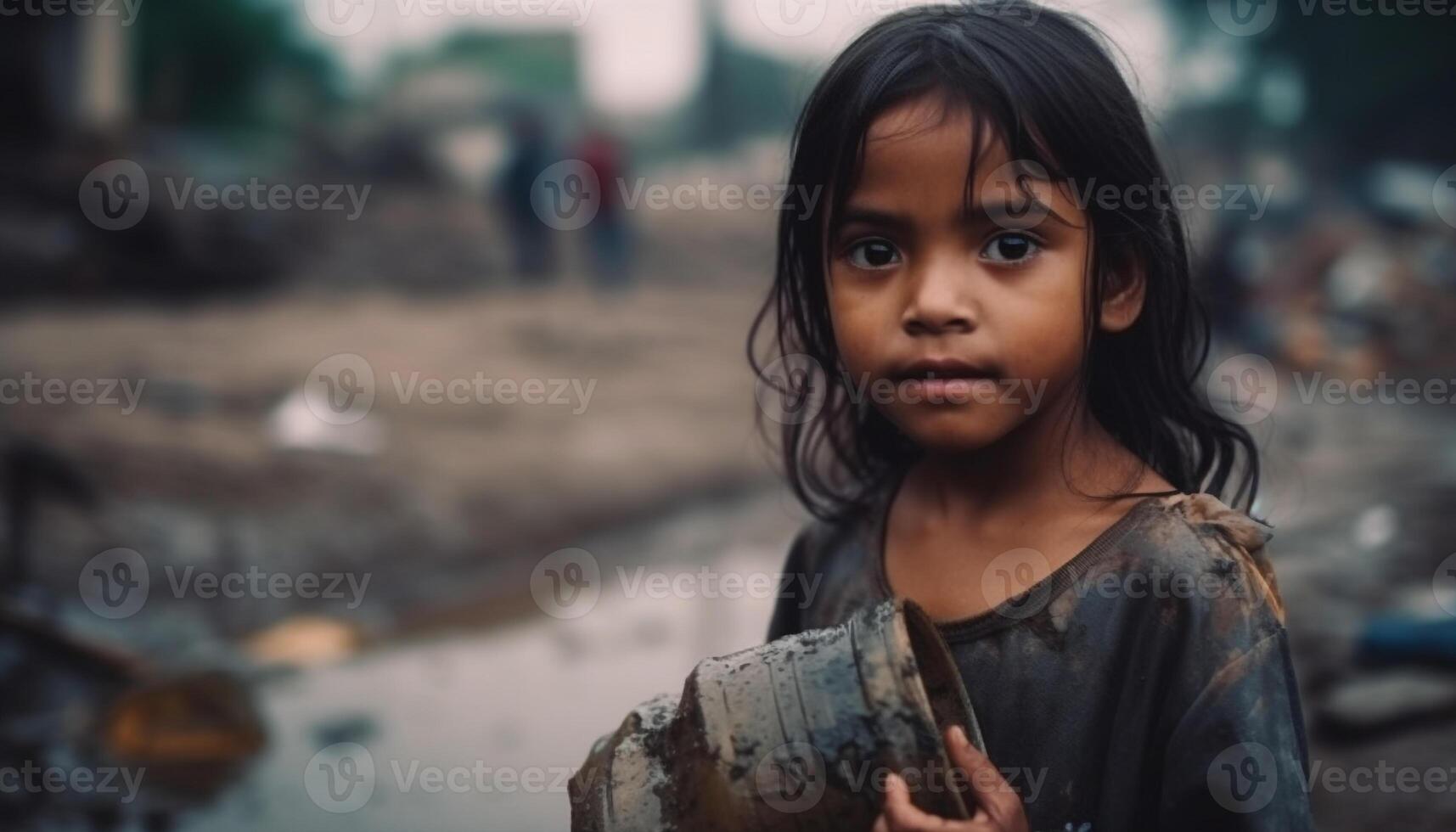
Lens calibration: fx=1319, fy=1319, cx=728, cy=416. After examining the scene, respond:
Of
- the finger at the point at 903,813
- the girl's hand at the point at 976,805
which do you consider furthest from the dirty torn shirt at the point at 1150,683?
the finger at the point at 903,813

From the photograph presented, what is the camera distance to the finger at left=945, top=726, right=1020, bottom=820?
4.51 feet

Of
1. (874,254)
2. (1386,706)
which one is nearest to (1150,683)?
(874,254)

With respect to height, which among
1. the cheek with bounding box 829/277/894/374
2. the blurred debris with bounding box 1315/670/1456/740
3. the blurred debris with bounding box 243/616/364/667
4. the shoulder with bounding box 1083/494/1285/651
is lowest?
the shoulder with bounding box 1083/494/1285/651

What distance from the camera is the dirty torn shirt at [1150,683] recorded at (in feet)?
4.60

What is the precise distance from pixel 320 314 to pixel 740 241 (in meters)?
8.75

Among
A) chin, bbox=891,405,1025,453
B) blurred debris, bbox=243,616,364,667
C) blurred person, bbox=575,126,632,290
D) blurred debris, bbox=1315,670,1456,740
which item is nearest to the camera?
chin, bbox=891,405,1025,453

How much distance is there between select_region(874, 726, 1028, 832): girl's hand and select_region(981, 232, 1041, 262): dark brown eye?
537 mm

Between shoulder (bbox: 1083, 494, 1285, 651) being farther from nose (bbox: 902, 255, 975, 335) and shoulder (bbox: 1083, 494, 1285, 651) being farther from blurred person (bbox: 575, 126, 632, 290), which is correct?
blurred person (bbox: 575, 126, 632, 290)

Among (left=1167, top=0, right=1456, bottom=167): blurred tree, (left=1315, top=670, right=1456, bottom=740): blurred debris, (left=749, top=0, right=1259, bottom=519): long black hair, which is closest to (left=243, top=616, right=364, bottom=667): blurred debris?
(left=1315, top=670, right=1456, bottom=740): blurred debris

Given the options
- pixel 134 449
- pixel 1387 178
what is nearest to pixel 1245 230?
pixel 1387 178

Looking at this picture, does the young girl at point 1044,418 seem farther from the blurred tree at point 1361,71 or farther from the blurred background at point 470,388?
the blurred tree at point 1361,71

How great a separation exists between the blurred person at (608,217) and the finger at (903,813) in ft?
47.8

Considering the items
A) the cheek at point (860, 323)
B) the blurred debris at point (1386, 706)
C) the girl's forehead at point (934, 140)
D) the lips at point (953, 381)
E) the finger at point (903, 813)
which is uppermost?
the girl's forehead at point (934, 140)

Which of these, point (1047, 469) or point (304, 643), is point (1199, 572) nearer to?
point (1047, 469)
